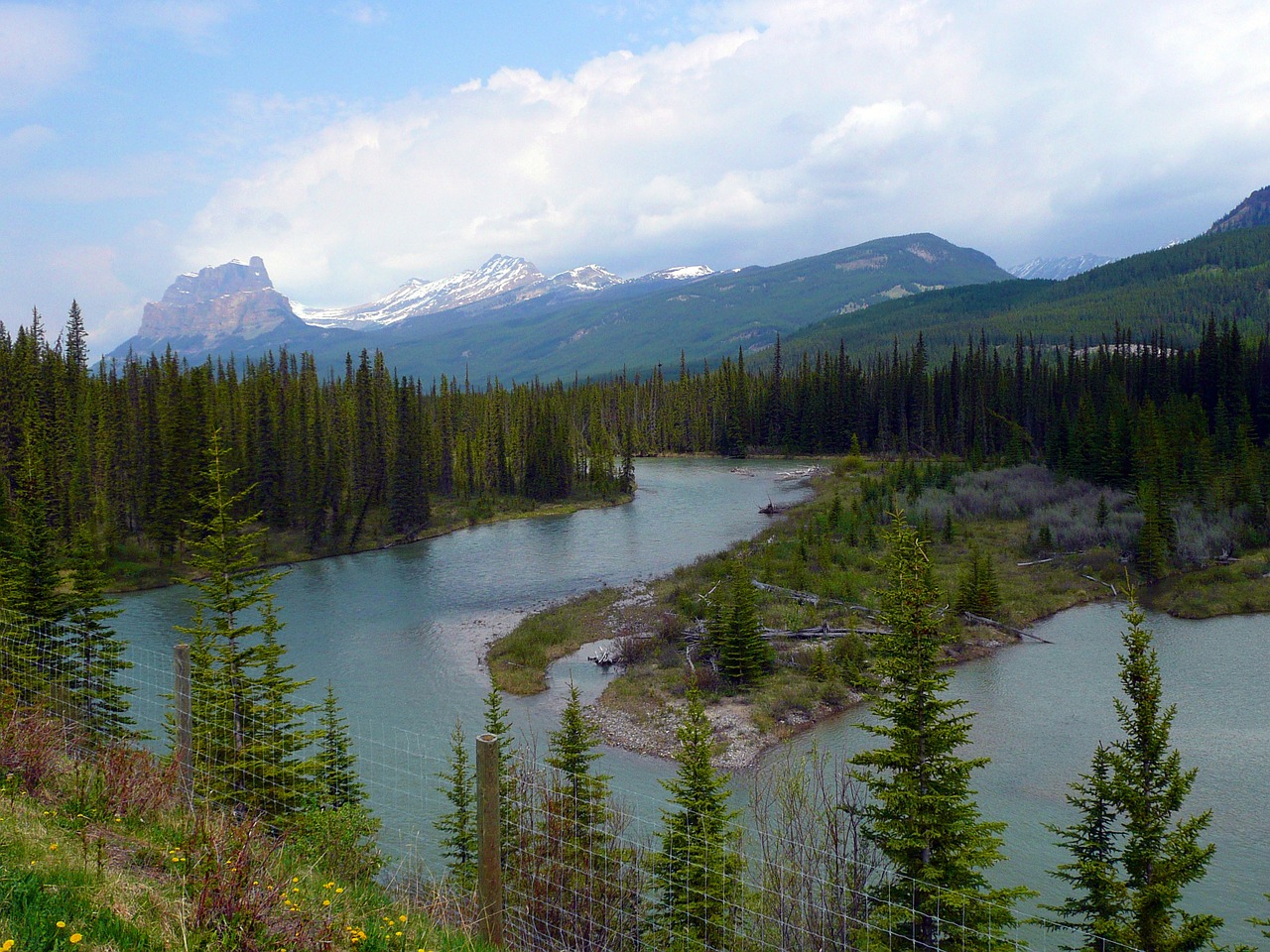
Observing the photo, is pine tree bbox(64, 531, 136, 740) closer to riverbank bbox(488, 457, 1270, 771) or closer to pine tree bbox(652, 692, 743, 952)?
pine tree bbox(652, 692, 743, 952)

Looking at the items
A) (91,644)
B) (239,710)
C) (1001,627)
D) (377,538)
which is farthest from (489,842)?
(377,538)

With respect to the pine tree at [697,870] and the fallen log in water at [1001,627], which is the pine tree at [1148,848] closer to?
the pine tree at [697,870]

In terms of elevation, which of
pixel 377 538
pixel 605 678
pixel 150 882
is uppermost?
pixel 150 882

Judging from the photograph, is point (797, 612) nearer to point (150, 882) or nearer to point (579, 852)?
point (579, 852)

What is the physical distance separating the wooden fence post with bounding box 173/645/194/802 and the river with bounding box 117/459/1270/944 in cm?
281

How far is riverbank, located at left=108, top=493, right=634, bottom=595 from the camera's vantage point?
52.2 metres

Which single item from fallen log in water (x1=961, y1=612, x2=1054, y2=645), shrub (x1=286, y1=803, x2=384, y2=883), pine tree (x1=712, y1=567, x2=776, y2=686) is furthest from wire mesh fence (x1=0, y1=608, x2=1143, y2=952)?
fallen log in water (x1=961, y1=612, x2=1054, y2=645)

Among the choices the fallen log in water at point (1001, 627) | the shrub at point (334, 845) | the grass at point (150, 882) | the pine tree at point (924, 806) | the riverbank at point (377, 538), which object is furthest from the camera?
the riverbank at point (377, 538)

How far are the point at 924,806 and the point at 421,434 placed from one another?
2802 inches

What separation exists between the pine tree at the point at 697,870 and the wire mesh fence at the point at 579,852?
4 cm

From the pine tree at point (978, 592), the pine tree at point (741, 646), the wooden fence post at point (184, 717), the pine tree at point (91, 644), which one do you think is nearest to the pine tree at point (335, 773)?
the pine tree at point (91, 644)

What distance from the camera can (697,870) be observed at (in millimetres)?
11242

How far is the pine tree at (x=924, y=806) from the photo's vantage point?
10102mm

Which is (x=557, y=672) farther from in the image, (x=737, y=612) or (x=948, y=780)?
(x=948, y=780)
